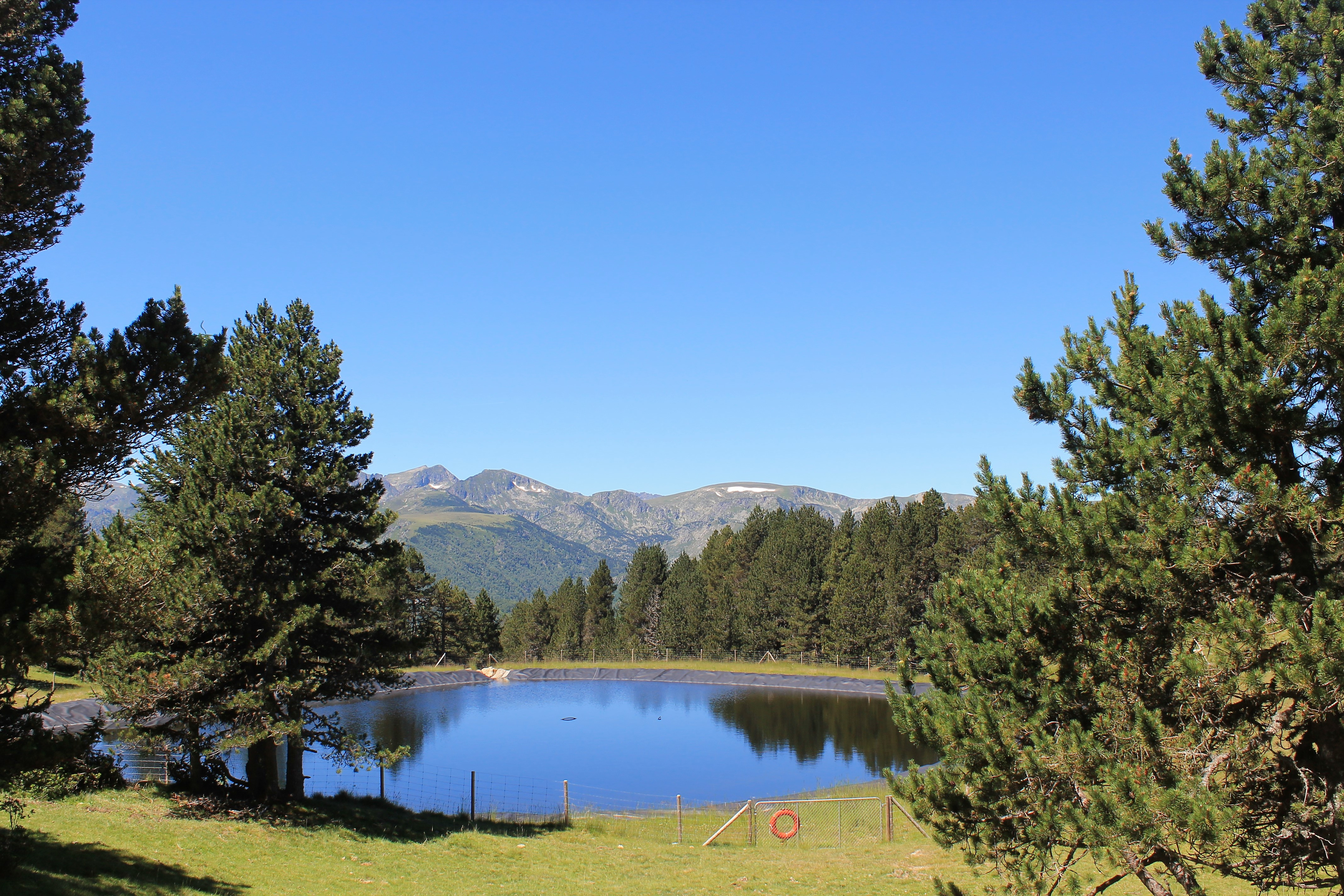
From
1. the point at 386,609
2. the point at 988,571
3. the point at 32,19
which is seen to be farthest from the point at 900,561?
the point at 32,19

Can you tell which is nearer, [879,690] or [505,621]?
[879,690]

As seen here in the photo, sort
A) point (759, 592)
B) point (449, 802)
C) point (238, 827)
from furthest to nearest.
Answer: point (759, 592), point (449, 802), point (238, 827)

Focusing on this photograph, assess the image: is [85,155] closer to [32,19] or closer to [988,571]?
[32,19]

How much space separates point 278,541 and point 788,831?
1651cm

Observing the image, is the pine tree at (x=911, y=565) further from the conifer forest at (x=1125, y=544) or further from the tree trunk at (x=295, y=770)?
the conifer forest at (x=1125, y=544)

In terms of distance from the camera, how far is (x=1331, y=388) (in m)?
8.47

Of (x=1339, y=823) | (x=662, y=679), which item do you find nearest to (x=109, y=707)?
(x=1339, y=823)

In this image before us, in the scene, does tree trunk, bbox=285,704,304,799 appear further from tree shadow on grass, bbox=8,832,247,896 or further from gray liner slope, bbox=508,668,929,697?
gray liner slope, bbox=508,668,929,697

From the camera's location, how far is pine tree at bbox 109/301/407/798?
19.8 metres

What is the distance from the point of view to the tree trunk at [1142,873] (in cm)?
A: 815

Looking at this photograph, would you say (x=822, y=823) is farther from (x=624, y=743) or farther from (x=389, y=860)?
(x=624, y=743)

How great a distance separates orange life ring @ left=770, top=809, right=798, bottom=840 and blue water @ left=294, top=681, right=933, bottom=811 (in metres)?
10.9

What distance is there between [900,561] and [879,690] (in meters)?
12.6

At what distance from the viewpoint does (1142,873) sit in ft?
28.5
